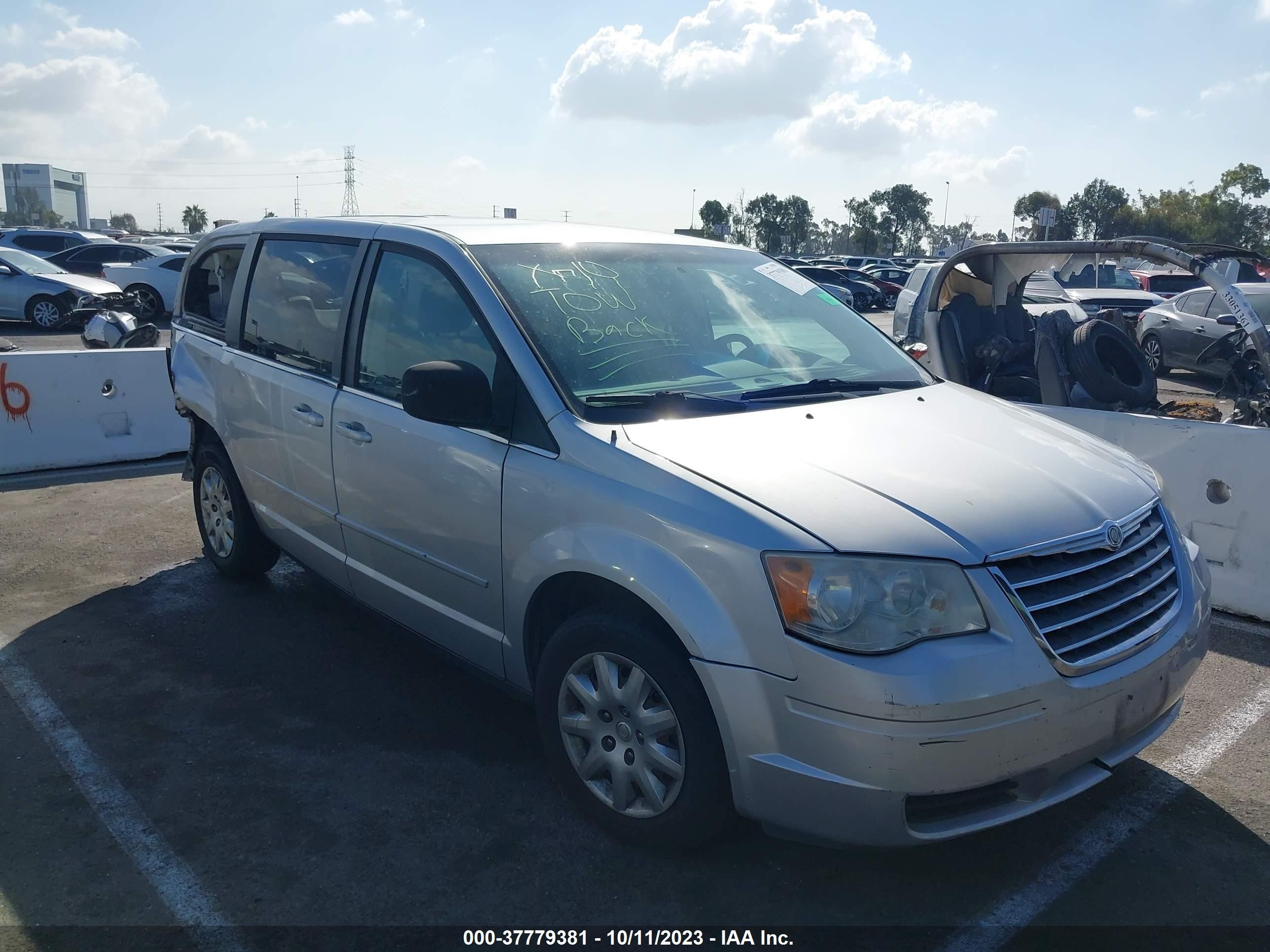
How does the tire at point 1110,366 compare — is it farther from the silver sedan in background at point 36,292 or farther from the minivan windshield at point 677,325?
the silver sedan in background at point 36,292

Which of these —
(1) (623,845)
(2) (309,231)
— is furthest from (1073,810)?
(2) (309,231)

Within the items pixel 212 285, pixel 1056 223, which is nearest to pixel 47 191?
pixel 1056 223

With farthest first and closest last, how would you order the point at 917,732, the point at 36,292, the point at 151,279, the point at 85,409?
the point at 151,279 < the point at 36,292 < the point at 85,409 < the point at 917,732

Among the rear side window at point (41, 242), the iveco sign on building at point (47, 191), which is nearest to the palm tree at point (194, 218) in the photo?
the iveco sign on building at point (47, 191)

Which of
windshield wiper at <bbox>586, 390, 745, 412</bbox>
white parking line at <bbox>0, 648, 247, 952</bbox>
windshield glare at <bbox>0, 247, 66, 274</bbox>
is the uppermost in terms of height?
windshield glare at <bbox>0, 247, 66, 274</bbox>

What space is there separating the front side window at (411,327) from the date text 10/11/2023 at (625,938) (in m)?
1.72

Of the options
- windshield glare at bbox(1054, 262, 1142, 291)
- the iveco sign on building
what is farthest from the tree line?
the iveco sign on building

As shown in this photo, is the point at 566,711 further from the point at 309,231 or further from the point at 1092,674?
the point at 309,231

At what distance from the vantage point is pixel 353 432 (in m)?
3.93

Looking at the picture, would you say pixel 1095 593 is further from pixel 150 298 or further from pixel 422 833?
pixel 150 298

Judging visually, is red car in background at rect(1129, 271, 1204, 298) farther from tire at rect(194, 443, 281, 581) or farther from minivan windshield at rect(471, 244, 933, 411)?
tire at rect(194, 443, 281, 581)

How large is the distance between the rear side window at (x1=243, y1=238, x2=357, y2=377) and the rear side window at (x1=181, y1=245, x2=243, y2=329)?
1.15 feet

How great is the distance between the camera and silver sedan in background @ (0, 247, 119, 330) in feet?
62.6

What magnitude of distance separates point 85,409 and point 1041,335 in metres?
7.46
